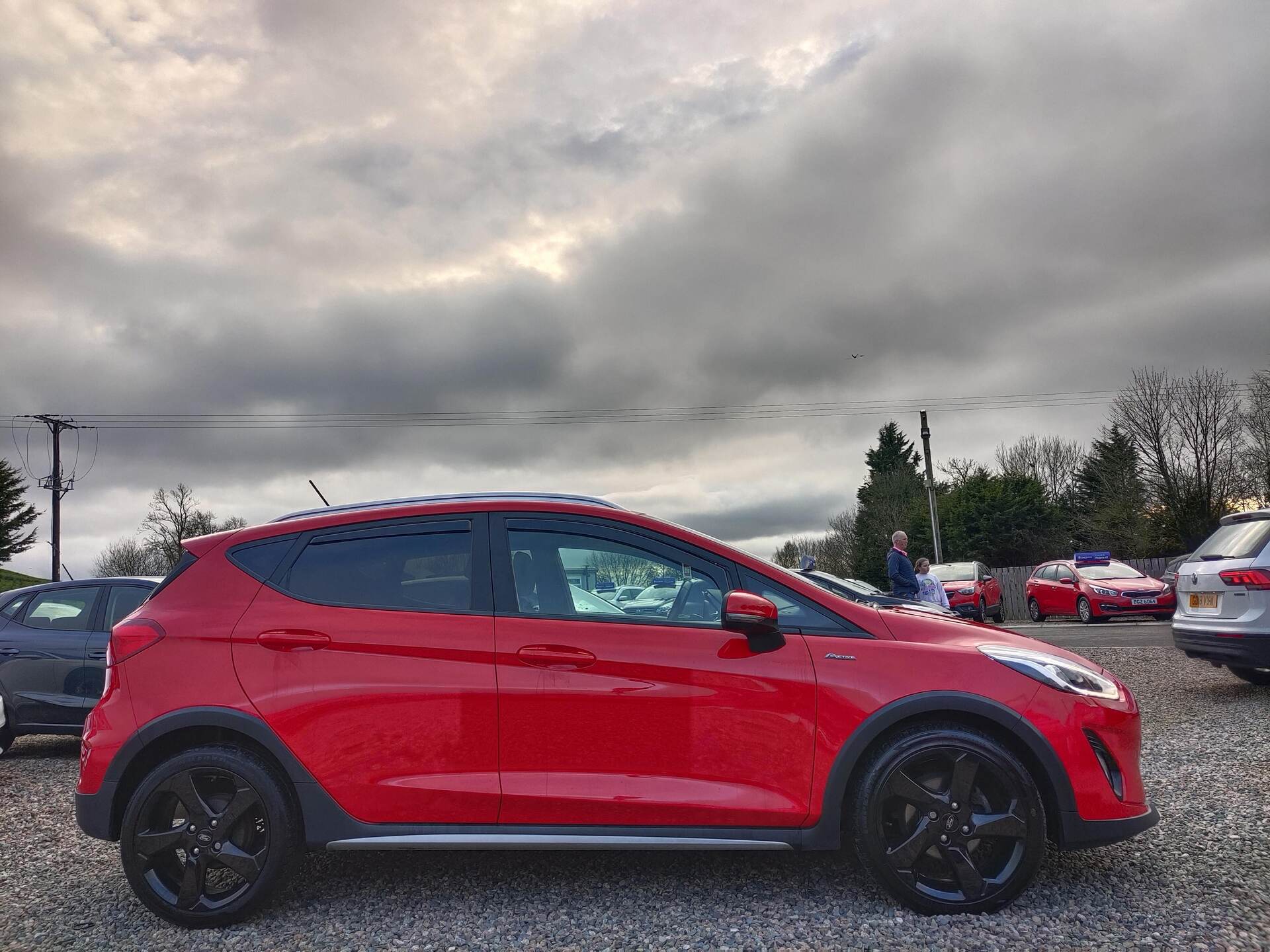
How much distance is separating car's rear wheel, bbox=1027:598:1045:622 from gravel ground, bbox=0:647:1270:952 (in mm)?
19479

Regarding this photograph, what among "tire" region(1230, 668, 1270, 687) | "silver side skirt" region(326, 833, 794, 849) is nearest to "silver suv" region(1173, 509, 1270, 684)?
"tire" region(1230, 668, 1270, 687)

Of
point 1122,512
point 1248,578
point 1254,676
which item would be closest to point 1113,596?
point 1254,676

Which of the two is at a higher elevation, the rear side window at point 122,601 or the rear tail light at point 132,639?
the rear side window at point 122,601

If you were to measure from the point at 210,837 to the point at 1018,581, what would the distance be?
109 ft

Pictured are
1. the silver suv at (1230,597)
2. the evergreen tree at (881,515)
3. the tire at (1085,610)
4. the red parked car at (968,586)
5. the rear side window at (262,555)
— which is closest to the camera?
the rear side window at (262,555)

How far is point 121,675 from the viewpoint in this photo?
3920 mm

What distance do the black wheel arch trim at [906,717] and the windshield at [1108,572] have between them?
19.5 metres

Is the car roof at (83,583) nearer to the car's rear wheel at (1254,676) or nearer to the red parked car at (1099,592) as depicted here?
the car's rear wheel at (1254,676)

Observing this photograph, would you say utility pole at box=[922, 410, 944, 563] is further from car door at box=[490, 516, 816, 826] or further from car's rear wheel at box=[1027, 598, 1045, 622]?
car door at box=[490, 516, 816, 826]

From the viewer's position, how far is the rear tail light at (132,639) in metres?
3.94

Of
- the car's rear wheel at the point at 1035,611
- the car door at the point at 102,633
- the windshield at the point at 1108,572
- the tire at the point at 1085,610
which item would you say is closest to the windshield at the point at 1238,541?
the car door at the point at 102,633

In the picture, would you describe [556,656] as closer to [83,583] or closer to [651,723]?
[651,723]

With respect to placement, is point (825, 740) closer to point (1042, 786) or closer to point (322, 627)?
point (1042, 786)

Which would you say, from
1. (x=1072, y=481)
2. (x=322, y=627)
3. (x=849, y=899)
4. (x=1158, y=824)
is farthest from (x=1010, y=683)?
(x=1072, y=481)
